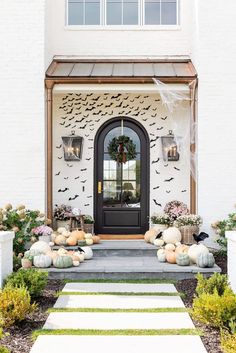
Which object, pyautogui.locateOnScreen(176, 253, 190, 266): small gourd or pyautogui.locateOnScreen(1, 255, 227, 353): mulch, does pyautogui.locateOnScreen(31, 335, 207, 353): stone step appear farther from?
pyautogui.locateOnScreen(176, 253, 190, 266): small gourd

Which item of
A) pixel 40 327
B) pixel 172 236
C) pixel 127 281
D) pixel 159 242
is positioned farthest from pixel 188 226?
pixel 40 327

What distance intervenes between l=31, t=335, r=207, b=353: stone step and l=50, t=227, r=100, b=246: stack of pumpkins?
4.02m

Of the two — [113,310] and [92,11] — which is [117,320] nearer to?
[113,310]

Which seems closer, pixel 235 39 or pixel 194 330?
pixel 194 330

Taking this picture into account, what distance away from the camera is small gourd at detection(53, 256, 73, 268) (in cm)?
737

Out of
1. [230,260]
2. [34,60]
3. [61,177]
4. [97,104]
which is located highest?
[34,60]

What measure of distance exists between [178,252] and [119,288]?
1496 millimetres

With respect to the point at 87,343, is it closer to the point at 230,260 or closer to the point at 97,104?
the point at 230,260

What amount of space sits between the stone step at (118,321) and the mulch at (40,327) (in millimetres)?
132

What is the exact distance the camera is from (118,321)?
530 centimetres

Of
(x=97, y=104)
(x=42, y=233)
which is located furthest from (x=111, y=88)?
(x=42, y=233)

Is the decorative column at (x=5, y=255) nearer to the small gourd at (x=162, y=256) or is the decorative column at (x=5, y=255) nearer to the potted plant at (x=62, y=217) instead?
the small gourd at (x=162, y=256)

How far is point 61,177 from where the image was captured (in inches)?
413

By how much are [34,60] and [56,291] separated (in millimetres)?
4775
